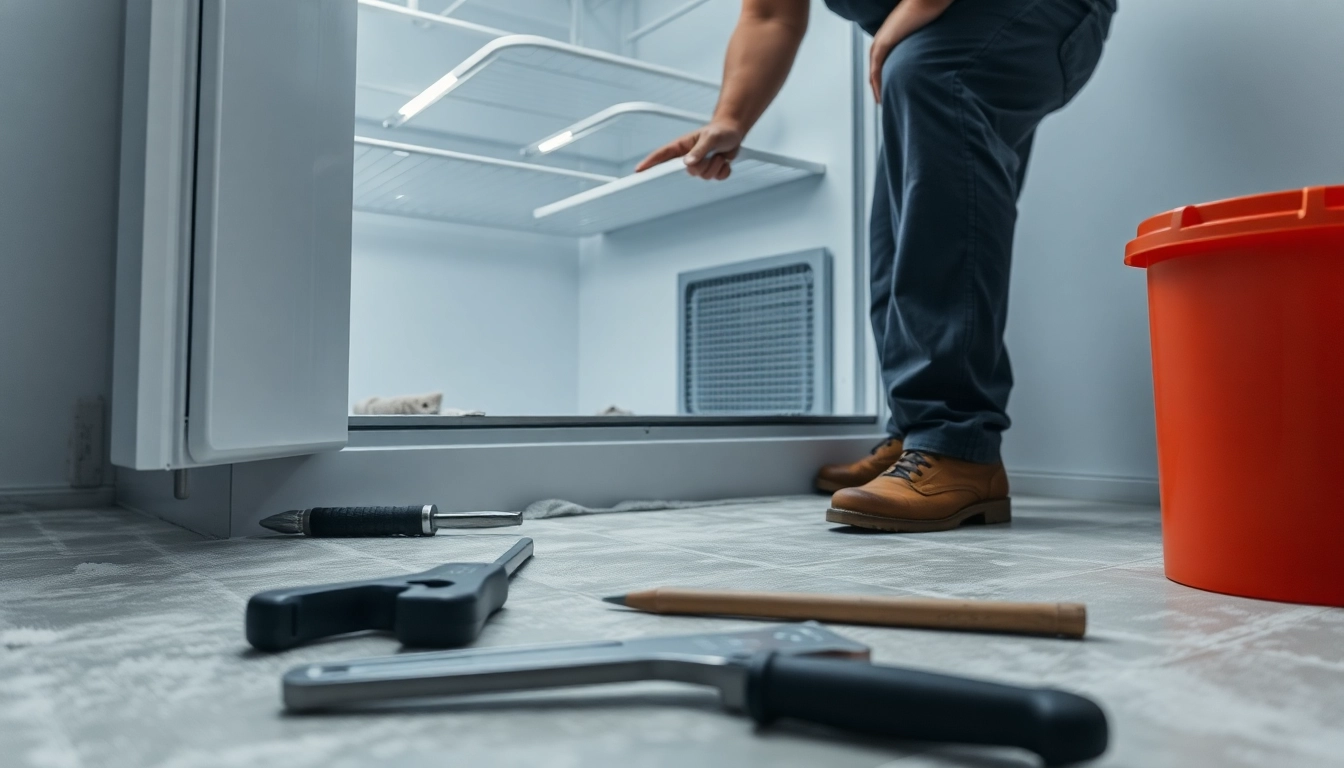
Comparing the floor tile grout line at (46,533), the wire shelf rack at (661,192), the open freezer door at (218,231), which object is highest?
the wire shelf rack at (661,192)

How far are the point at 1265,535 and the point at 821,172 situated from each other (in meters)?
1.26

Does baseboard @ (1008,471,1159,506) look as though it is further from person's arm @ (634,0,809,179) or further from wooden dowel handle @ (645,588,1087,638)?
wooden dowel handle @ (645,588,1087,638)

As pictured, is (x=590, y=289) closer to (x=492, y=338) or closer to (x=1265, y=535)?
(x=492, y=338)

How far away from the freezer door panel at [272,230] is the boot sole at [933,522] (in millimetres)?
526

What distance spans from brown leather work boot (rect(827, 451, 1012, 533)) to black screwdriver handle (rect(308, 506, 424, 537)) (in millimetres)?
413

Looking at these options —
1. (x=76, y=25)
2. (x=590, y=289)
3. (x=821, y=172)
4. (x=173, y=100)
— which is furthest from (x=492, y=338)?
(x=173, y=100)

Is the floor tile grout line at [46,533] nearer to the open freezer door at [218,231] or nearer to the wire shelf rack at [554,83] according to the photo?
the open freezer door at [218,231]

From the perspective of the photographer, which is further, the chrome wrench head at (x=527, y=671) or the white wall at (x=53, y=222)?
the white wall at (x=53, y=222)

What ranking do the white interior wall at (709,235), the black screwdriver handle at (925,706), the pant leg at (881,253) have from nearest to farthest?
1. the black screwdriver handle at (925,706)
2. the pant leg at (881,253)
3. the white interior wall at (709,235)

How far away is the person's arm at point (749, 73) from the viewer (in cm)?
117

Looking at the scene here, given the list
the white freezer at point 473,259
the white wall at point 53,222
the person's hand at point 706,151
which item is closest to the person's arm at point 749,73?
the person's hand at point 706,151

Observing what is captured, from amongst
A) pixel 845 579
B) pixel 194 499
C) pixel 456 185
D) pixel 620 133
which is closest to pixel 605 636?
pixel 845 579

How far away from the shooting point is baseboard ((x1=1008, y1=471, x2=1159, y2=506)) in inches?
51.0

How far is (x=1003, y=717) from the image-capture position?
0.94ft
